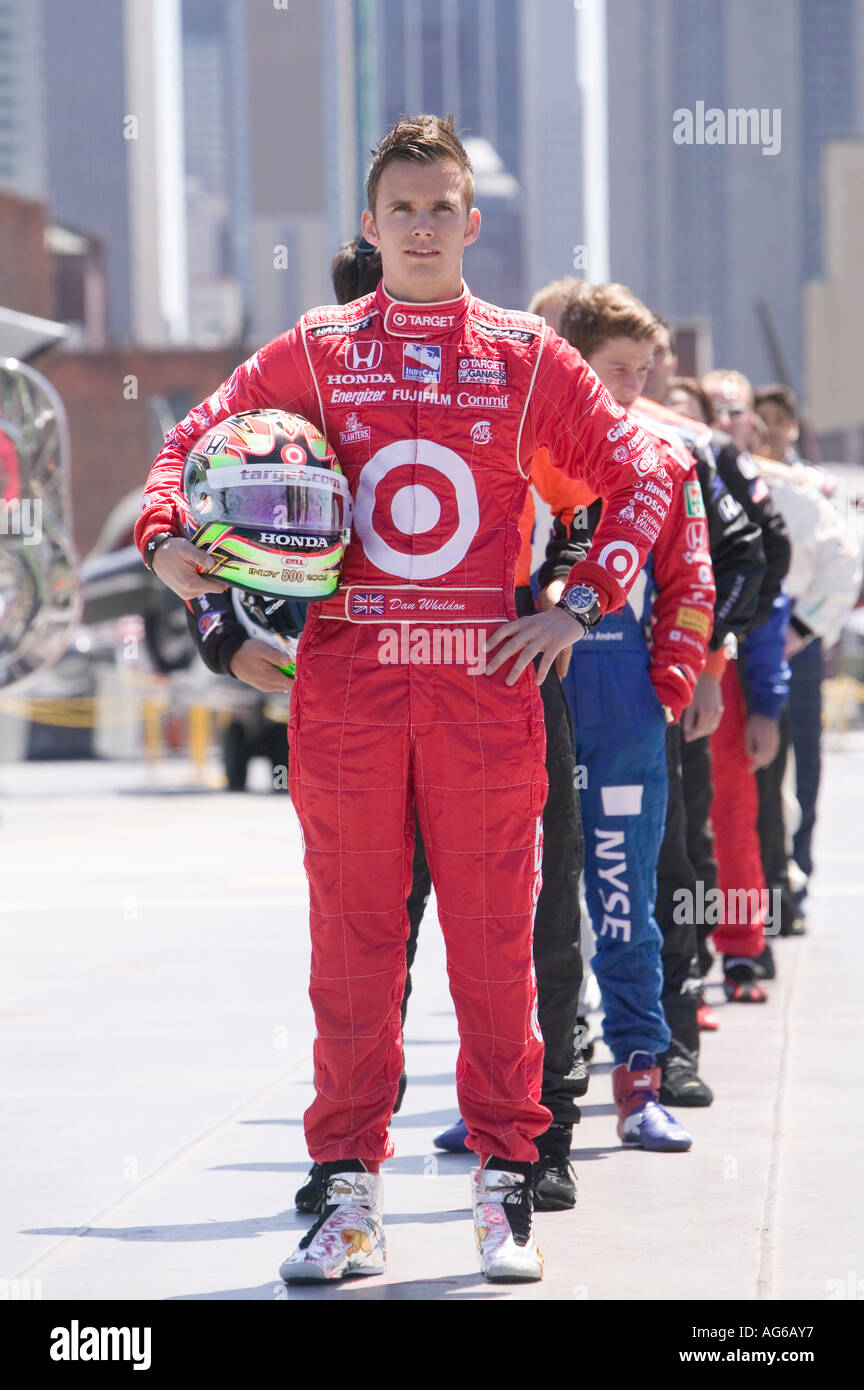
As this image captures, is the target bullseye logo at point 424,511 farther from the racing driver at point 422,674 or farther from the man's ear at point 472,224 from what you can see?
Result: the man's ear at point 472,224

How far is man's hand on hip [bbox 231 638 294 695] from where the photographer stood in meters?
3.79

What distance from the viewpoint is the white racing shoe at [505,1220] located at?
344cm

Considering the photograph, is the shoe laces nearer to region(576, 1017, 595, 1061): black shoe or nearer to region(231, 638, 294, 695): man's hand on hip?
region(231, 638, 294, 695): man's hand on hip

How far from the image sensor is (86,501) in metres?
67.6

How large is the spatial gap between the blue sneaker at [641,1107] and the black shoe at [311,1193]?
2.98 feet

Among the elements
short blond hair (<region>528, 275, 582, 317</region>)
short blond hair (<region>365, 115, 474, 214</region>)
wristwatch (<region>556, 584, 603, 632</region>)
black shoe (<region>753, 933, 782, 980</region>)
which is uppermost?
short blond hair (<region>365, 115, 474, 214</region>)

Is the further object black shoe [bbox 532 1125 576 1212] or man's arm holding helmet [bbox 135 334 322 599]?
black shoe [bbox 532 1125 576 1212]

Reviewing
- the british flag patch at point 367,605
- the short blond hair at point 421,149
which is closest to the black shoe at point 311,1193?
the british flag patch at point 367,605

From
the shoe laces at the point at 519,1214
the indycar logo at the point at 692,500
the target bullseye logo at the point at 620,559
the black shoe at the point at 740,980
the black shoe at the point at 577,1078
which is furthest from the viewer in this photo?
the black shoe at the point at 740,980

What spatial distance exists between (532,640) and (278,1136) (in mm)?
1879


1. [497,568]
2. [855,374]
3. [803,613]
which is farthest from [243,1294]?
[855,374]

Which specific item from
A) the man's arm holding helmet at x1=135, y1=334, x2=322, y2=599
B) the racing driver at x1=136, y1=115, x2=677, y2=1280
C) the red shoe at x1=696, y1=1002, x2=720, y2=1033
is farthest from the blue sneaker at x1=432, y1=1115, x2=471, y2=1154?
the man's arm holding helmet at x1=135, y1=334, x2=322, y2=599

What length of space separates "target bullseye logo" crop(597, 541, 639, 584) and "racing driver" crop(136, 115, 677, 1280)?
0.04 meters

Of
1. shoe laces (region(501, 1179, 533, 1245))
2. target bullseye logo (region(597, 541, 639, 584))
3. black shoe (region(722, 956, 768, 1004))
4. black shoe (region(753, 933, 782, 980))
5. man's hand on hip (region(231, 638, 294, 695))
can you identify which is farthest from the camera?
black shoe (region(753, 933, 782, 980))
